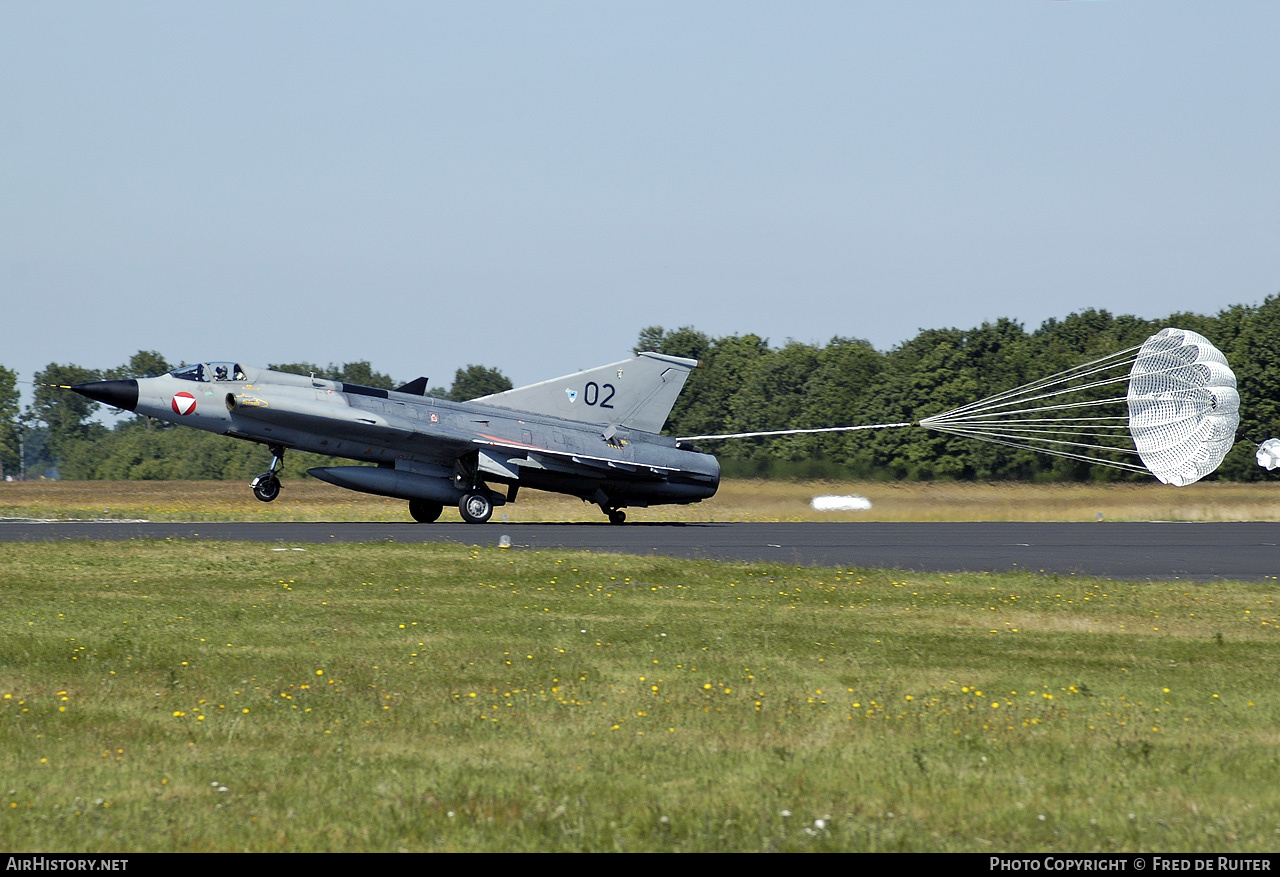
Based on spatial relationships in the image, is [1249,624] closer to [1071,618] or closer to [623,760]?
[1071,618]

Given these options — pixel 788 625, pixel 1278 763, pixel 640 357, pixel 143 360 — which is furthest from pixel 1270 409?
pixel 143 360

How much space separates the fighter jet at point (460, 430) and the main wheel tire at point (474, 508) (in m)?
0.03

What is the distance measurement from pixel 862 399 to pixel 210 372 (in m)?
51.0

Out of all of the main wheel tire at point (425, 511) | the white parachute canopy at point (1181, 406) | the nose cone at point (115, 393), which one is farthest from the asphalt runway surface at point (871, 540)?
the nose cone at point (115, 393)

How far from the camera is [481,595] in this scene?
50.9 feet

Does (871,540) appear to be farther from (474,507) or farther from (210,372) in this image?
(210,372)

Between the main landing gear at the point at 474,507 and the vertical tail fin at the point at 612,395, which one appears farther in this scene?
the vertical tail fin at the point at 612,395

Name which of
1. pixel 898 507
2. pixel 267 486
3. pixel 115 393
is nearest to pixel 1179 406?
pixel 898 507

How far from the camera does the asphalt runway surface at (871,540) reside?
70.7ft

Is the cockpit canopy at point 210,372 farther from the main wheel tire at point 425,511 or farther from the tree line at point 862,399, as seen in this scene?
the tree line at point 862,399

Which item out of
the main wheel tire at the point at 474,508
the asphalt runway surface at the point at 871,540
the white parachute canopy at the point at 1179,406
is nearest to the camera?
the asphalt runway surface at the point at 871,540

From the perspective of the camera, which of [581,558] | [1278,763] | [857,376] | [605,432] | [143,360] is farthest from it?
[143,360]

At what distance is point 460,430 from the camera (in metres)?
30.6

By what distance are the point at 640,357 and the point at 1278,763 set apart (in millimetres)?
27575
